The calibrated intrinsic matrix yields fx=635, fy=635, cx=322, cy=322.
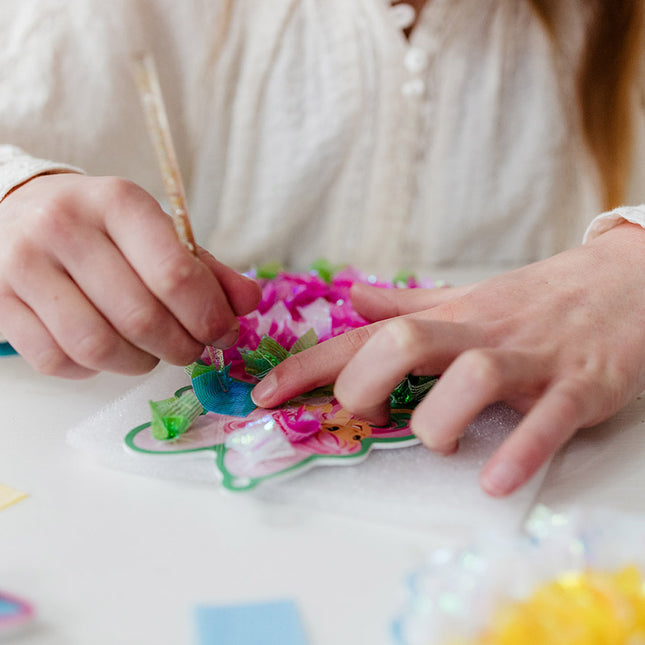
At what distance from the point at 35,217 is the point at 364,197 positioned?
0.67 metres

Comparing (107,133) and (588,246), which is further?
(107,133)

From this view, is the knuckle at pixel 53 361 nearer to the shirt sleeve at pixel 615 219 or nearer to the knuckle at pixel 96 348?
the knuckle at pixel 96 348

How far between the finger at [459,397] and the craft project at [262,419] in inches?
1.4

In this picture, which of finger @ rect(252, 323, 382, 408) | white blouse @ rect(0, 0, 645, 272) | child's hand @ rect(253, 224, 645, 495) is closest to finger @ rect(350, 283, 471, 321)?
child's hand @ rect(253, 224, 645, 495)

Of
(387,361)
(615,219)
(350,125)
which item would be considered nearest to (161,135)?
(387,361)

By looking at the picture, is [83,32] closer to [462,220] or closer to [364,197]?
[364,197]

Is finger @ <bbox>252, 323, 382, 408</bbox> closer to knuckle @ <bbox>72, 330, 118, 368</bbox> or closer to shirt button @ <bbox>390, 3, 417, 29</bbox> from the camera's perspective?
knuckle @ <bbox>72, 330, 118, 368</bbox>

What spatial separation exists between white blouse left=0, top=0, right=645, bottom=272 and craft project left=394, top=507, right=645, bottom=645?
2.63 ft

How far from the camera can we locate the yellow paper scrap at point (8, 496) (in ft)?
1.33

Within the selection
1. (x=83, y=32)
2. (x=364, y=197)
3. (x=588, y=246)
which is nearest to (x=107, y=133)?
(x=83, y=32)

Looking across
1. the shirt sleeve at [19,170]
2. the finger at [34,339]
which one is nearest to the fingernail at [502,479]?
the finger at [34,339]

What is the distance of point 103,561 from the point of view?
0.35 meters

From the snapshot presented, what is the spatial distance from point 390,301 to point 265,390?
0.18m

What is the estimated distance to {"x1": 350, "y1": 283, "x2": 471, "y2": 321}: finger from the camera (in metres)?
0.60
